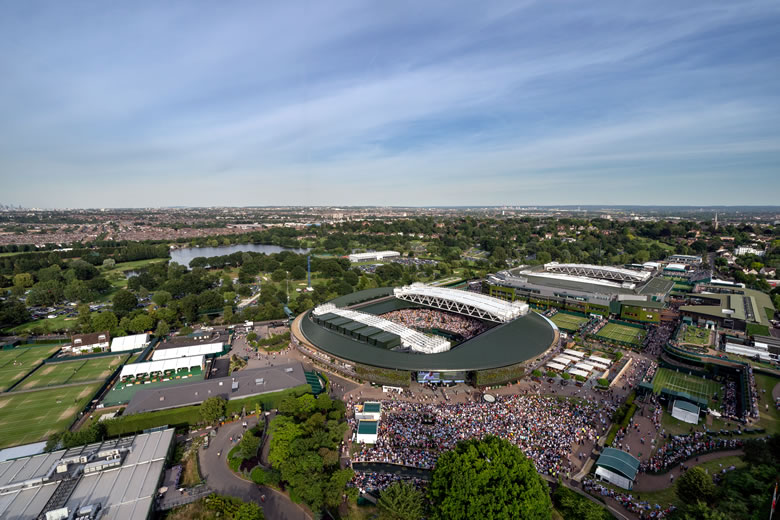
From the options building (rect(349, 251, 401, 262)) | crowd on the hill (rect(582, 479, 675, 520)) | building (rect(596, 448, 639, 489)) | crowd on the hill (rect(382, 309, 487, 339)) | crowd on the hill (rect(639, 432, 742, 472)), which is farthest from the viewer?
building (rect(349, 251, 401, 262))

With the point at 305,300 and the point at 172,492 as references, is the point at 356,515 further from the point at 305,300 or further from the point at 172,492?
the point at 305,300

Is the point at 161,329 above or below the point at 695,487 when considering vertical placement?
above

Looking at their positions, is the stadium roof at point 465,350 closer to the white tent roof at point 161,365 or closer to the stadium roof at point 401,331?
the stadium roof at point 401,331

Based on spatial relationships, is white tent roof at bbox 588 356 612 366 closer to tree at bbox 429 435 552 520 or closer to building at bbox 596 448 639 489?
building at bbox 596 448 639 489

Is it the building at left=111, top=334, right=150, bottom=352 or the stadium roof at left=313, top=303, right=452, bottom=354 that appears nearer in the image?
the stadium roof at left=313, top=303, right=452, bottom=354

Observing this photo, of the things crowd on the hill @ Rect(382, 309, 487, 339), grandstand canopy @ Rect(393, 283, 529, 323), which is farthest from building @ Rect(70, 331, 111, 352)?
grandstand canopy @ Rect(393, 283, 529, 323)

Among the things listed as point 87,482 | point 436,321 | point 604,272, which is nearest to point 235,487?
point 87,482

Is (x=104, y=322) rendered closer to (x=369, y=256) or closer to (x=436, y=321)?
(x=436, y=321)
